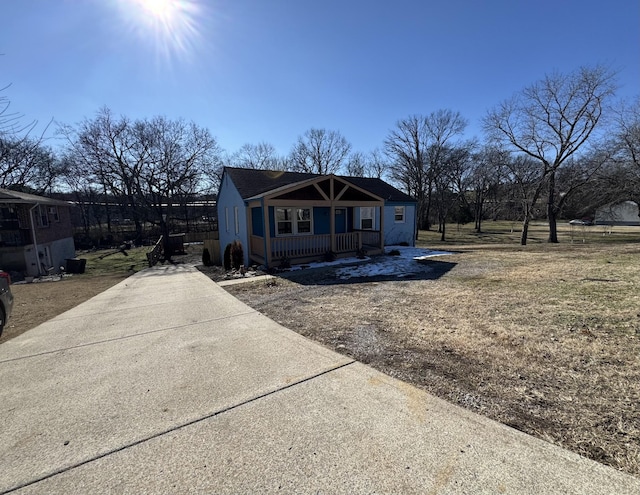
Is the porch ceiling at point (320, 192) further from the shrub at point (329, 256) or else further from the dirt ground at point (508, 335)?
the dirt ground at point (508, 335)

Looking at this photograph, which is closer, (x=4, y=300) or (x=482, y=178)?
(x=4, y=300)

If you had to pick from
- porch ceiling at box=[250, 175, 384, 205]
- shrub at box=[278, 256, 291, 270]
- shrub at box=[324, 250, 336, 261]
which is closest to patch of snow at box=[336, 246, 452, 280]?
shrub at box=[324, 250, 336, 261]

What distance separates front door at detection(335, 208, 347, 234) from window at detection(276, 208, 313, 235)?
6.73ft

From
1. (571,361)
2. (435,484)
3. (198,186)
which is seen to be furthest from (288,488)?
(198,186)

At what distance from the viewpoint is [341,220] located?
14492mm

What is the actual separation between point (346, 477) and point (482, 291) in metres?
5.56

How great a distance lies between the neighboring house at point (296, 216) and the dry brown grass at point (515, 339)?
408cm

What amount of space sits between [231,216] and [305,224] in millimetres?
4401

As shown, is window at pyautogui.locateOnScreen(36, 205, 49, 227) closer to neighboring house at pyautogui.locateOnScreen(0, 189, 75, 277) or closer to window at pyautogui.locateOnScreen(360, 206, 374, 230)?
neighboring house at pyautogui.locateOnScreen(0, 189, 75, 277)

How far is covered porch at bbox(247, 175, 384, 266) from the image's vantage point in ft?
36.3

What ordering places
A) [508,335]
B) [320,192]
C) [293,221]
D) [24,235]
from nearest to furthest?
[508,335] < [320,192] < [293,221] < [24,235]

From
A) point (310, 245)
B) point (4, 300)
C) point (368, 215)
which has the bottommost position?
point (4, 300)

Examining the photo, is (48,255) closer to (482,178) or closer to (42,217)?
(42,217)

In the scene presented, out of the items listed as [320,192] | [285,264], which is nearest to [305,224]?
[320,192]
